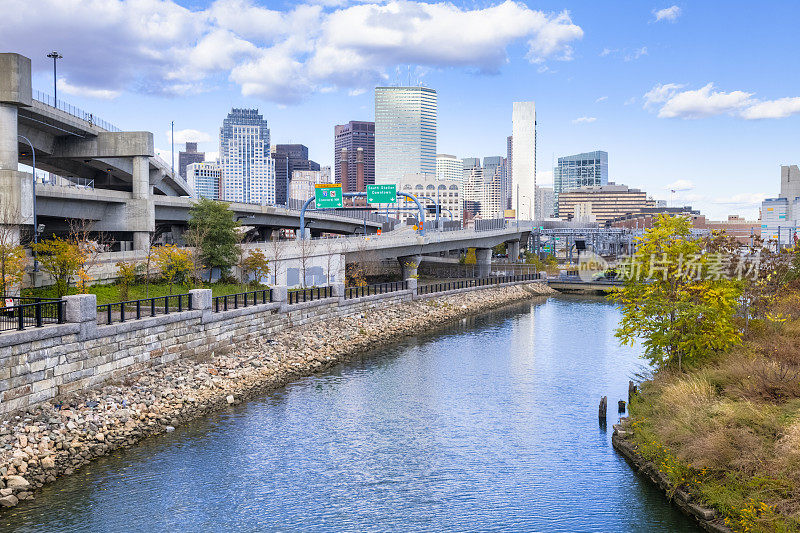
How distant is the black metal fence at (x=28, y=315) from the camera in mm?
24078

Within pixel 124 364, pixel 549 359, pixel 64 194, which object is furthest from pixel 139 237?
pixel 549 359

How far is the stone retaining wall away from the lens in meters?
23.7

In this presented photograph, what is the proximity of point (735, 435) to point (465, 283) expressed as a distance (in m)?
60.0

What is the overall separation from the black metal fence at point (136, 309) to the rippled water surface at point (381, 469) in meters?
6.21

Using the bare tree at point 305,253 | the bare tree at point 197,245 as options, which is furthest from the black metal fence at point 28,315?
the bare tree at point 305,253

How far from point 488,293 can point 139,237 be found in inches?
1545

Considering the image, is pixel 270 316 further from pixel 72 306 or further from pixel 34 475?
pixel 34 475

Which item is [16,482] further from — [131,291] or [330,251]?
[330,251]

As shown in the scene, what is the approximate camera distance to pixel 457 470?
23.6 m

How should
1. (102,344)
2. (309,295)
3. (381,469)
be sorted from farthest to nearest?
(309,295)
(102,344)
(381,469)

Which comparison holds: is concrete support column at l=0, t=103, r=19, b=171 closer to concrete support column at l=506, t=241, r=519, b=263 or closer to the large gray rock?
the large gray rock

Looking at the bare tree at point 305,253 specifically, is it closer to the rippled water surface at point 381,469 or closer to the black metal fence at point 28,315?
the rippled water surface at point 381,469

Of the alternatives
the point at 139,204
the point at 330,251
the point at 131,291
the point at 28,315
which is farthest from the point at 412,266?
the point at 28,315

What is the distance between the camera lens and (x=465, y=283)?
79.1 meters
